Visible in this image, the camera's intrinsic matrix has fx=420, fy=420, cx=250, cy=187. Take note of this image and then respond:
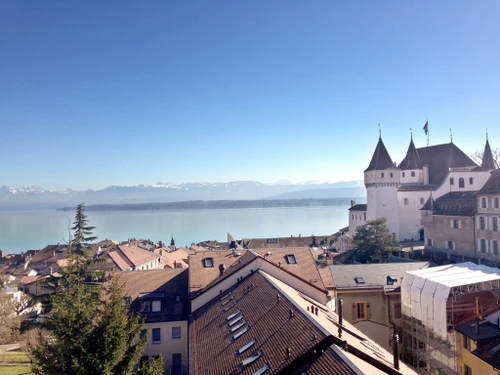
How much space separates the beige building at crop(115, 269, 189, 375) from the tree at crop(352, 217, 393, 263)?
78.0 ft

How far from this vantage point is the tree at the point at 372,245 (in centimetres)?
4359

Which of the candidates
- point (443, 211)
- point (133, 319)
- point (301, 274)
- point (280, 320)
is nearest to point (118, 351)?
point (133, 319)

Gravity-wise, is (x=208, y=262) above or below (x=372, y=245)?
above

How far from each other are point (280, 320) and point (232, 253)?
14.0 m

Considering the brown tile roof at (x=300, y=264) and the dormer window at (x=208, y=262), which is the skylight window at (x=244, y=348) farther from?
the dormer window at (x=208, y=262)

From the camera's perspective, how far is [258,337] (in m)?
13.9

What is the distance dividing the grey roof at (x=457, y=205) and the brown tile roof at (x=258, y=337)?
31795 millimetres

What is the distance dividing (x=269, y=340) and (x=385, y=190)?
55785 millimetres

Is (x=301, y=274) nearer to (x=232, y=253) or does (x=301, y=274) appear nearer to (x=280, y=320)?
(x=232, y=253)

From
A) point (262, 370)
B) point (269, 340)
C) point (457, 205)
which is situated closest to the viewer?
point (262, 370)

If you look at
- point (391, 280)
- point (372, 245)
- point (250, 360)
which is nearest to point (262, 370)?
point (250, 360)

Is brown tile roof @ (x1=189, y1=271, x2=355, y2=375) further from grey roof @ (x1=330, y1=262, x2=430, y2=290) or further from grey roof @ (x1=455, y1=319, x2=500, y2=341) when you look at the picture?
grey roof @ (x1=455, y1=319, x2=500, y2=341)

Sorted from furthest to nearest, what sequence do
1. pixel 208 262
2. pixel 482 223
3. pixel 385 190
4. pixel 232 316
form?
pixel 385 190
pixel 482 223
pixel 208 262
pixel 232 316

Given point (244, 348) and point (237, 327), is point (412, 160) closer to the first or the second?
point (237, 327)
